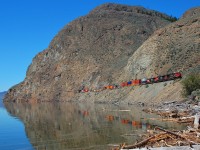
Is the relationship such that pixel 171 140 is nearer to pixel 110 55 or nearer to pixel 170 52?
pixel 170 52

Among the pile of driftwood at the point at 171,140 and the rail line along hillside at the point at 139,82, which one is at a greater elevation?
the rail line along hillside at the point at 139,82

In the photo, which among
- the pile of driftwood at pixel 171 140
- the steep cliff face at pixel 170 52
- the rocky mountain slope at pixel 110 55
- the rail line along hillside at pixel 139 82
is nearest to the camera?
the pile of driftwood at pixel 171 140

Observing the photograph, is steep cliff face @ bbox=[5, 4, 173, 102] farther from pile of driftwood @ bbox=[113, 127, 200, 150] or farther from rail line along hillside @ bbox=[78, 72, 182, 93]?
pile of driftwood @ bbox=[113, 127, 200, 150]

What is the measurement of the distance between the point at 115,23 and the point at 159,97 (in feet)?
324

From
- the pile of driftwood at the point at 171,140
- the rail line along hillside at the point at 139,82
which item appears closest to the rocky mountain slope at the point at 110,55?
the rail line along hillside at the point at 139,82

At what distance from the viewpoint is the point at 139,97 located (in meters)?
73.2

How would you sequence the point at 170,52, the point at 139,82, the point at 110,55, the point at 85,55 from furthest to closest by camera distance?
A: the point at 85,55 → the point at 110,55 → the point at 170,52 → the point at 139,82

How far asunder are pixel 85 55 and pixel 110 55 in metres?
12.3

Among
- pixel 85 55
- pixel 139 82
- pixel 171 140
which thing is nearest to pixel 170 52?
pixel 139 82

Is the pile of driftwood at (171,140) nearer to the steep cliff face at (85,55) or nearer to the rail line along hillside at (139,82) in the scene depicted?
the rail line along hillside at (139,82)

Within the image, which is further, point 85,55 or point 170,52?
point 85,55

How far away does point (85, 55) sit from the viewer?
473 ft

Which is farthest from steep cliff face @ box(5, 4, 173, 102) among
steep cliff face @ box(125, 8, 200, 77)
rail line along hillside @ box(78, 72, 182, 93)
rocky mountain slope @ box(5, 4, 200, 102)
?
steep cliff face @ box(125, 8, 200, 77)

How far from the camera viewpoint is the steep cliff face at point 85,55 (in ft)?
436
